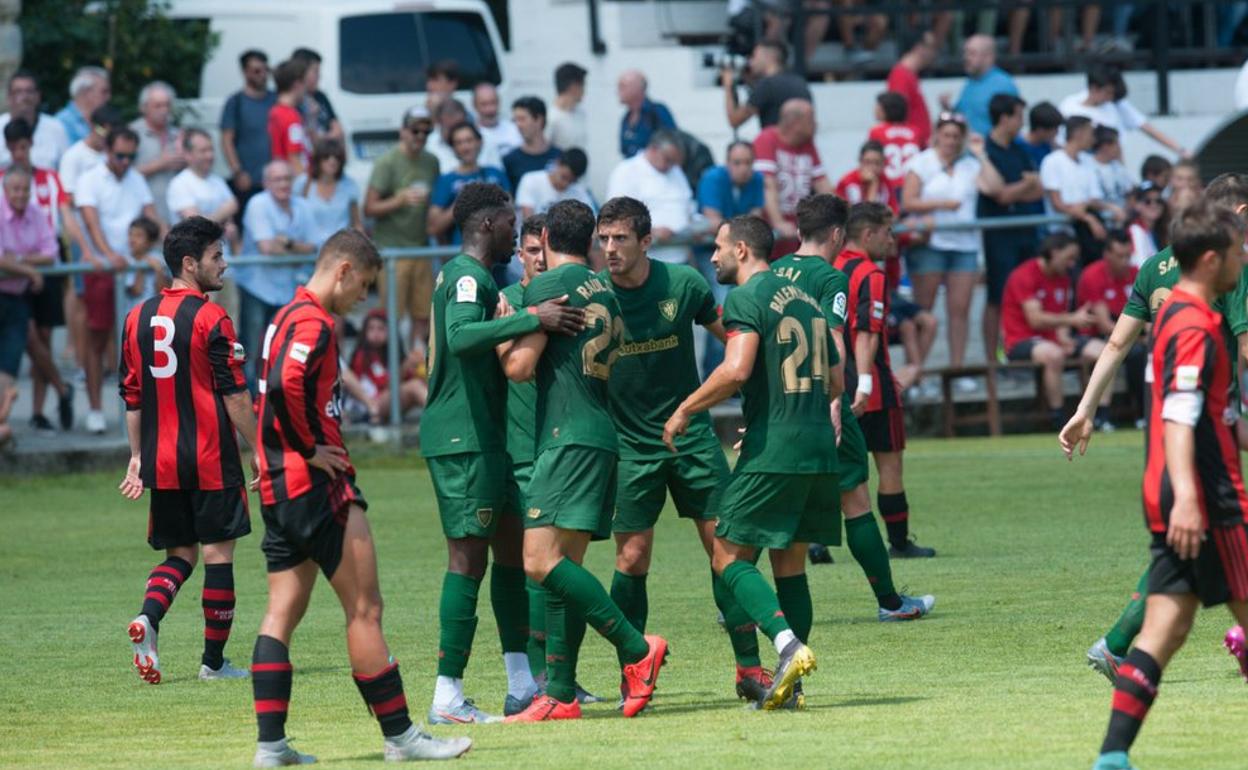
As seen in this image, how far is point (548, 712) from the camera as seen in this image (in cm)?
880

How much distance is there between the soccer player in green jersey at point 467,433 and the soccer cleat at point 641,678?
58cm

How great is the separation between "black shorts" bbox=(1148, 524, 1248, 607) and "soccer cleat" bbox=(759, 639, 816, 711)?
174cm

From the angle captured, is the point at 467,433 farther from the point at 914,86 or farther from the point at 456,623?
the point at 914,86

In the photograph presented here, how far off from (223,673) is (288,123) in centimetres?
1042

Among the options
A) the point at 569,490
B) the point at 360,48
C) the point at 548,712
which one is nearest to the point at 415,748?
the point at 548,712

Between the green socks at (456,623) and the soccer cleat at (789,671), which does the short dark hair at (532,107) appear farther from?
the soccer cleat at (789,671)

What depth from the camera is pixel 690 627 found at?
11305mm

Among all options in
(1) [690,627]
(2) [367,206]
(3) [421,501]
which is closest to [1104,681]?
(1) [690,627]

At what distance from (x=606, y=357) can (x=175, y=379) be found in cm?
255

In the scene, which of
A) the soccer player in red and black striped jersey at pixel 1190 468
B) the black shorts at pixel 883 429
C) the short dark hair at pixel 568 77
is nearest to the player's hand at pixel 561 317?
the soccer player in red and black striped jersey at pixel 1190 468

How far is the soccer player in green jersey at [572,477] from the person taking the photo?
8.66 m

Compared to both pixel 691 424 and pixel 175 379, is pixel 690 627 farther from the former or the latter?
pixel 175 379

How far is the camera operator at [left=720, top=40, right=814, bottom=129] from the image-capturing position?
20422 mm

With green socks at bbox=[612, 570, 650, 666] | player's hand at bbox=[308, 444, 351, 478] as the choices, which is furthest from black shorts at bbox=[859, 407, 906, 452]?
player's hand at bbox=[308, 444, 351, 478]
